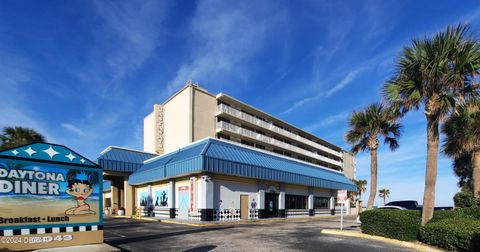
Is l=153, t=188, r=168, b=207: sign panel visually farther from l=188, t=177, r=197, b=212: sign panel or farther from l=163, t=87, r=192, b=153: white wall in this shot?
l=163, t=87, r=192, b=153: white wall

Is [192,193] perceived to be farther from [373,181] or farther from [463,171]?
[463,171]

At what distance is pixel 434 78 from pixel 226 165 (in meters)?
14.6

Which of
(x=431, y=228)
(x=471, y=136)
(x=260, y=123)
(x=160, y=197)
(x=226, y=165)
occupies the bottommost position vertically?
(x=160, y=197)

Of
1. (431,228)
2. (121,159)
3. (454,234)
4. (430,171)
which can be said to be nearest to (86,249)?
(454,234)

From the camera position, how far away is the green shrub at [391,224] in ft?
42.9

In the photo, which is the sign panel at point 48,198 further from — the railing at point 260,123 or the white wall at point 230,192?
the railing at point 260,123

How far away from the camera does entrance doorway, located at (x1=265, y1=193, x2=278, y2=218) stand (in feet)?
94.8

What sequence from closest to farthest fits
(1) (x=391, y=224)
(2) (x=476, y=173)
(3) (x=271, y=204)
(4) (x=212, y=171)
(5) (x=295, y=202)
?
(1) (x=391, y=224) < (2) (x=476, y=173) < (4) (x=212, y=171) < (3) (x=271, y=204) < (5) (x=295, y=202)

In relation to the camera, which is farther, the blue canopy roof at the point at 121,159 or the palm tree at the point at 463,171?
the palm tree at the point at 463,171

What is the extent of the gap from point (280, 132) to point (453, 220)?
47586 millimetres

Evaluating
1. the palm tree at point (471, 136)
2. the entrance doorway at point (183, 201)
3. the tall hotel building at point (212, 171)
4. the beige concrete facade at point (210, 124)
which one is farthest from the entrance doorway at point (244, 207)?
the beige concrete facade at point (210, 124)

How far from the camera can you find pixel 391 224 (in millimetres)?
13477

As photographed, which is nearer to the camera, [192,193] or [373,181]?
[373,181]

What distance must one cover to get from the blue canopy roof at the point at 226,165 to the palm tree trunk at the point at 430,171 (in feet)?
43.5
